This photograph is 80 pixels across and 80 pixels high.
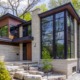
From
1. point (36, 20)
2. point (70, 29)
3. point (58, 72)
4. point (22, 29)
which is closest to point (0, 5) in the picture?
point (22, 29)

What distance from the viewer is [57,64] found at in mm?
12172

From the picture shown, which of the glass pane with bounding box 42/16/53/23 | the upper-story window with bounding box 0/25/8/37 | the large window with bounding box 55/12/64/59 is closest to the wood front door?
the glass pane with bounding box 42/16/53/23

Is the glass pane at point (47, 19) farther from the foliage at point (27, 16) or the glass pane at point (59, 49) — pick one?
the foliage at point (27, 16)

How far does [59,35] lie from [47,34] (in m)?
1.33

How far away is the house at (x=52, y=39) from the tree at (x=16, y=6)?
1200cm

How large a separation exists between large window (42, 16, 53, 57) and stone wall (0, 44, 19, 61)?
4.58 m

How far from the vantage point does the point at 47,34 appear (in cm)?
1369

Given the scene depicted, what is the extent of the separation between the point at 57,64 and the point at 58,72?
2.05ft

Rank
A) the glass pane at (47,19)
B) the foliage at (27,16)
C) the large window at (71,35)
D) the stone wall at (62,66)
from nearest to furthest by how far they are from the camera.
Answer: the stone wall at (62,66) → the large window at (71,35) → the glass pane at (47,19) → the foliage at (27,16)

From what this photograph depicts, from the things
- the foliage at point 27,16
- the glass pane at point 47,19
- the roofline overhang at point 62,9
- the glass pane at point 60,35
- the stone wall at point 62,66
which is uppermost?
the foliage at point 27,16

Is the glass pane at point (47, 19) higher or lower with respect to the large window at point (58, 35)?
higher

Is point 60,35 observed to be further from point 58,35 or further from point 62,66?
point 62,66

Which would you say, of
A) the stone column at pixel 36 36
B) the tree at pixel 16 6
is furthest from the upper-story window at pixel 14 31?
the tree at pixel 16 6

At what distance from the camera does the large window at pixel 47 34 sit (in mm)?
13352
